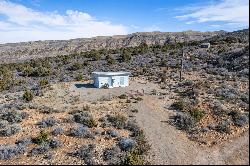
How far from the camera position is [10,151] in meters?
25.3

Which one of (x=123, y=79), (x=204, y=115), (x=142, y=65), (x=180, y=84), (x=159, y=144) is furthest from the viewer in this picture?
(x=142, y=65)

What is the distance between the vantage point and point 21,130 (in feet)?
95.5

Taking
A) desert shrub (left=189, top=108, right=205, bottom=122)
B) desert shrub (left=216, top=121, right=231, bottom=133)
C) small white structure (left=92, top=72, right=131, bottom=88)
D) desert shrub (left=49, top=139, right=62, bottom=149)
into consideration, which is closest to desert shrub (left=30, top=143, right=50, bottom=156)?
desert shrub (left=49, top=139, right=62, bottom=149)

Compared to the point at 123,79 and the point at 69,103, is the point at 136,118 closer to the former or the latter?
the point at 69,103

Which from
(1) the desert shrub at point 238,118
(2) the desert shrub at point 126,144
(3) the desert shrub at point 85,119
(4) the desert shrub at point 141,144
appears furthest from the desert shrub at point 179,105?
(3) the desert shrub at point 85,119

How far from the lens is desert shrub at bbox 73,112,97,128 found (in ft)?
97.1

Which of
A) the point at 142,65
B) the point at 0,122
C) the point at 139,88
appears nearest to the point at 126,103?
the point at 139,88

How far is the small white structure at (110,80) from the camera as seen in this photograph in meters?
45.9

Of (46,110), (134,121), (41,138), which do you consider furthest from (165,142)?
(46,110)

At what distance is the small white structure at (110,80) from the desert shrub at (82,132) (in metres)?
17.5

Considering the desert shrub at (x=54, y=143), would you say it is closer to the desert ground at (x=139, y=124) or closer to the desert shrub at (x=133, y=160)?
the desert ground at (x=139, y=124)

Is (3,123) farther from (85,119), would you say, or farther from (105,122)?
(105,122)

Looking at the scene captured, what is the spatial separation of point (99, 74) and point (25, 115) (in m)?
15.3

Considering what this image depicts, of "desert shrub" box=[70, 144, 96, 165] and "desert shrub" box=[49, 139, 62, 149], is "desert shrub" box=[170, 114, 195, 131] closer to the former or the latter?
"desert shrub" box=[70, 144, 96, 165]
